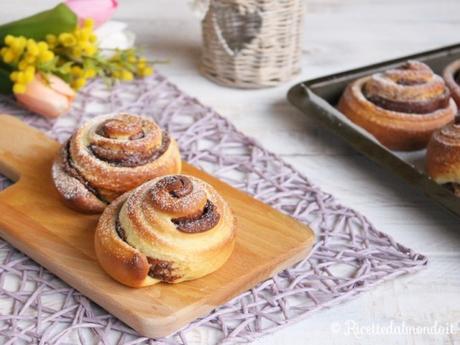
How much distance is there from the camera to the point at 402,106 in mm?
2035

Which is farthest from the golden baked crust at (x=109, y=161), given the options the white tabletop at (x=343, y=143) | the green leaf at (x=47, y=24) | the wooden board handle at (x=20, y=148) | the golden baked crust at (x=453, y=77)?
the golden baked crust at (x=453, y=77)

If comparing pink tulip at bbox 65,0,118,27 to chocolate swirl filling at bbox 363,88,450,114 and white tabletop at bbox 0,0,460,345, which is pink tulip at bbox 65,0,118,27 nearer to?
white tabletop at bbox 0,0,460,345

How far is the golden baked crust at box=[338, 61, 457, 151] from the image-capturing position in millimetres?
2006

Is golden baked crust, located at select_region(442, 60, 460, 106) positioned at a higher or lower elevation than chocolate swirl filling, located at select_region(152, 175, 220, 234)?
lower

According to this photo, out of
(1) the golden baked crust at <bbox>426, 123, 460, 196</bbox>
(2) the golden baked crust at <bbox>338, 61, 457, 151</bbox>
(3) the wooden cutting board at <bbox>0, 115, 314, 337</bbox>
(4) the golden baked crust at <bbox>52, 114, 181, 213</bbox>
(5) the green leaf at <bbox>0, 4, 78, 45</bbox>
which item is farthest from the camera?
(5) the green leaf at <bbox>0, 4, 78, 45</bbox>

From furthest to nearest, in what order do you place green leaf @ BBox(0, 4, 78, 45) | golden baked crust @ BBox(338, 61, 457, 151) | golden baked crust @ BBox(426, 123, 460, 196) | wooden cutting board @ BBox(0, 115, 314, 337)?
green leaf @ BBox(0, 4, 78, 45) → golden baked crust @ BBox(338, 61, 457, 151) → golden baked crust @ BBox(426, 123, 460, 196) → wooden cutting board @ BBox(0, 115, 314, 337)

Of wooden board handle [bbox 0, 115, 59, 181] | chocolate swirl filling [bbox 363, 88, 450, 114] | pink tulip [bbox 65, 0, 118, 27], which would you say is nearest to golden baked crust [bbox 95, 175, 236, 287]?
wooden board handle [bbox 0, 115, 59, 181]

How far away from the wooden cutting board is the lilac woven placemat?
0.08ft

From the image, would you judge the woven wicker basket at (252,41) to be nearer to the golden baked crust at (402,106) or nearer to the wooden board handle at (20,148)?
the golden baked crust at (402,106)

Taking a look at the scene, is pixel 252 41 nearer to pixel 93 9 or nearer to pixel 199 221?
pixel 93 9

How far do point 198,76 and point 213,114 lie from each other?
0.28 meters

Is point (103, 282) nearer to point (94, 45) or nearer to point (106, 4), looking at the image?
point (94, 45)

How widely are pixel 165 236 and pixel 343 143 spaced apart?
28.8 inches

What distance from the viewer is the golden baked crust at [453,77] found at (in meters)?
2.15
